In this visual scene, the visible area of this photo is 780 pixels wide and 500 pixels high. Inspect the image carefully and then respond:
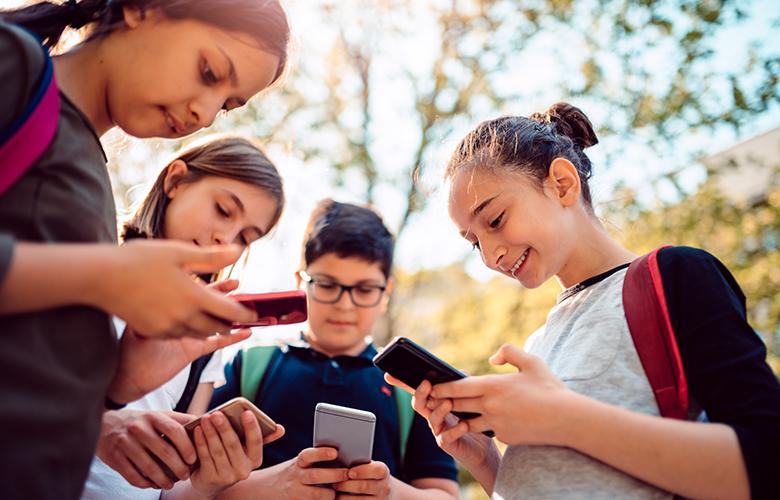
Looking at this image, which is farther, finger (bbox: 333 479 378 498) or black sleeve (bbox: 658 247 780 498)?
finger (bbox: 333 479 378 498)

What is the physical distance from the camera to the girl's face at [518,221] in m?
2.11

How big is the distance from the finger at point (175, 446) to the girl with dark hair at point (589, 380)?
2.26ft

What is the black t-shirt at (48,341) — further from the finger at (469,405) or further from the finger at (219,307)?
the finger at (469,405)

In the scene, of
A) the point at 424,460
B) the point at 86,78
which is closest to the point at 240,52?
the point at 86,78

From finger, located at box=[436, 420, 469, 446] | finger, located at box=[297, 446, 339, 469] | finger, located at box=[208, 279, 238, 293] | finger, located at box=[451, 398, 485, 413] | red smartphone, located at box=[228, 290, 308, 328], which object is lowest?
finger, located at box=[297, 446, 339, 469]

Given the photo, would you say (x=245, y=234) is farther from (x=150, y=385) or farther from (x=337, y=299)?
(x=150, y=385)

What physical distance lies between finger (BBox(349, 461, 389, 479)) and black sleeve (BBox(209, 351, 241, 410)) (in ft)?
3.01

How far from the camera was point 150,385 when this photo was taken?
1669 millimetres

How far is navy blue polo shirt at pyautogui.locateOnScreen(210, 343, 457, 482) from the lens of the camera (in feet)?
8.95

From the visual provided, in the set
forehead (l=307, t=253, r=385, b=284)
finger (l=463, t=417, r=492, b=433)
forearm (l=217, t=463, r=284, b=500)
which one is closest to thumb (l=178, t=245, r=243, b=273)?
finger (l=463, t=417, r=492, b=433)

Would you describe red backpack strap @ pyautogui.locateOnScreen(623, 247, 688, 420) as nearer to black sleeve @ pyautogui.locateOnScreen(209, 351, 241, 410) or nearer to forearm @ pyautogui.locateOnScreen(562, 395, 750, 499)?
forearm @ pyautogui.locateOnScreen(562, 395, 750, 499)

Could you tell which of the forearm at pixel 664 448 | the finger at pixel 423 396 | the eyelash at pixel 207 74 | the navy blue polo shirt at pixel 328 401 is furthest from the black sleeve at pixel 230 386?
the forearm at pixel 664 448

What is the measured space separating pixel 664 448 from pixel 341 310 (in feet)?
5.96

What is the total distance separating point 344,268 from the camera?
10.4ft
